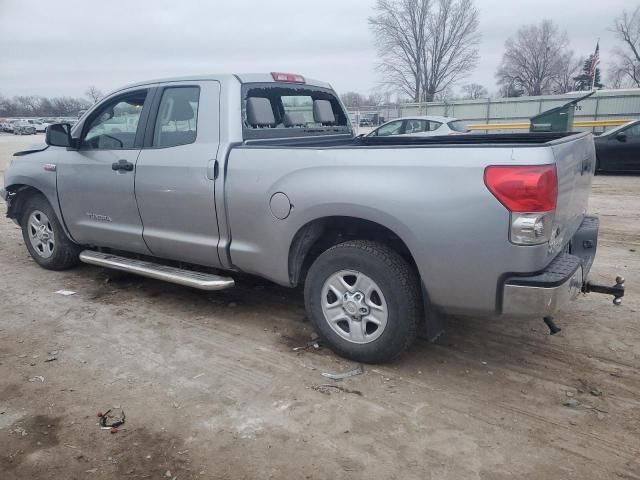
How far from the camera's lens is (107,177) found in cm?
454

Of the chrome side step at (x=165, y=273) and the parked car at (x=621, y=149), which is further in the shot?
the parked car at (x=621, y=149)

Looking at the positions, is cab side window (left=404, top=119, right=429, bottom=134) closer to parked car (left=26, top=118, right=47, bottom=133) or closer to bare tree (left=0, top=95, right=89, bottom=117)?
parked car (left=26, top=118, right=47, bottom=133)

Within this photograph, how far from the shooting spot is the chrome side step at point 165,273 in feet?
12.9

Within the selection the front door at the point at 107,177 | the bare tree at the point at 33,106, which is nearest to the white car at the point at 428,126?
the front door at the point at 107,177

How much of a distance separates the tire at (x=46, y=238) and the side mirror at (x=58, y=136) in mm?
827

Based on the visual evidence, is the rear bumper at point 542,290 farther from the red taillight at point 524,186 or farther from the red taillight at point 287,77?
the red taillight at point 287,77

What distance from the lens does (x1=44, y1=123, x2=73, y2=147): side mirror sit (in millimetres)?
4695

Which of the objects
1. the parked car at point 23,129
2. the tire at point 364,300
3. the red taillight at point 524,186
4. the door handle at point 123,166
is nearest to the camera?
the red taillight at point 524,186

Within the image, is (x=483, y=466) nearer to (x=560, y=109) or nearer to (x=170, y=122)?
(x=170, y=122)

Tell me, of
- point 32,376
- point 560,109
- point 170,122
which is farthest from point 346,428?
point 560,109

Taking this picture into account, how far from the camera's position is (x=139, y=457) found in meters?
2.60

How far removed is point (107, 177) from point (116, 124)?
1.70ft

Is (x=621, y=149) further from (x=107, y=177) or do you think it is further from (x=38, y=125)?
(x=38, y=125)

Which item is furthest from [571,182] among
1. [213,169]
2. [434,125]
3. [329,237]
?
[434,125]
